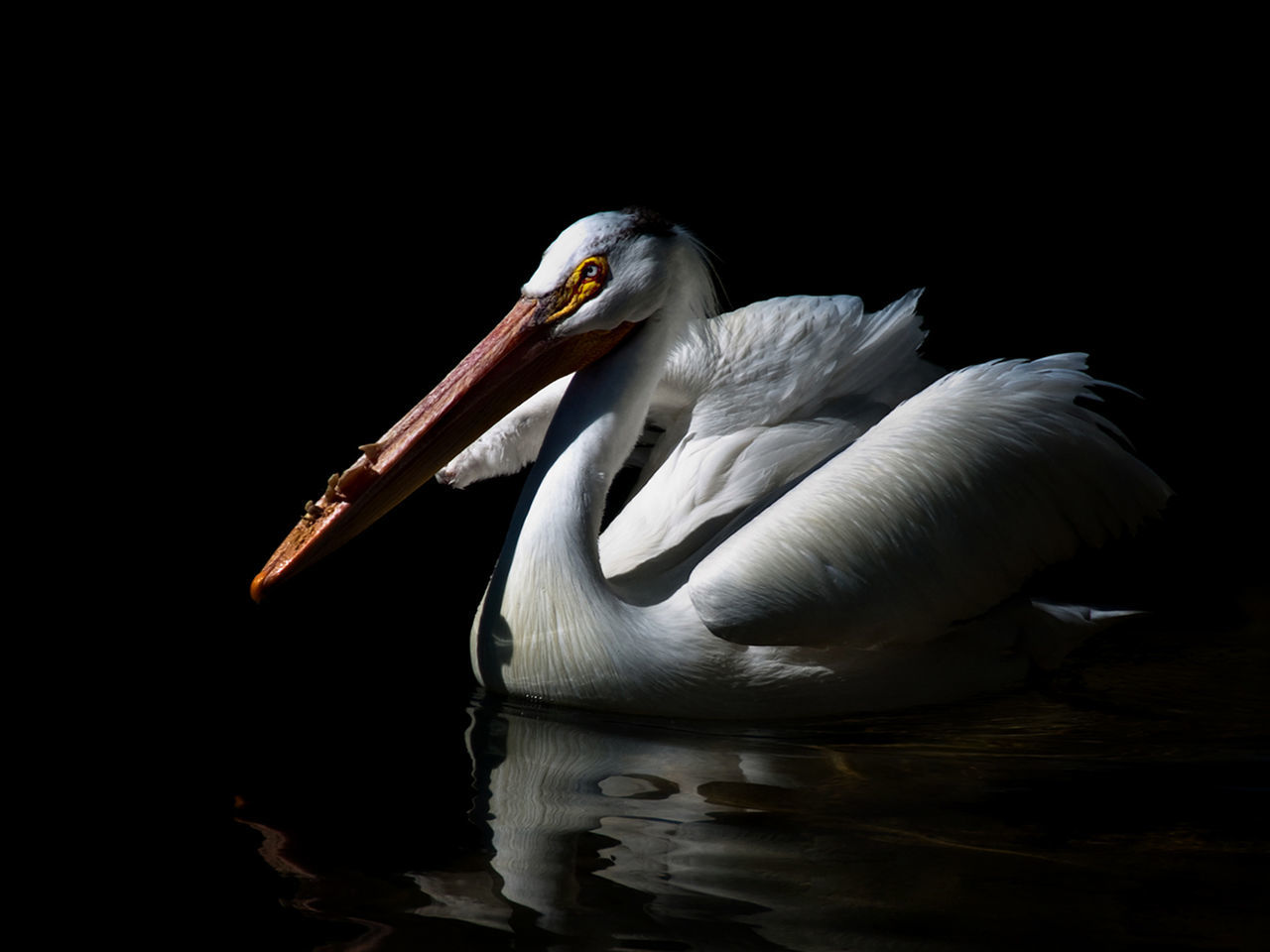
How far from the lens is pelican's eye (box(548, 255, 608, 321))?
11.5 feet

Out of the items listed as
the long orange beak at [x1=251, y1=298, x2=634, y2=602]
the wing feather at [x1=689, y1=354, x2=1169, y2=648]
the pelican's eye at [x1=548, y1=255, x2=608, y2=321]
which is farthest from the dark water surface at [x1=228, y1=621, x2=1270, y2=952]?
the pelican's eye at [x1=548, y1=255, x2=608, y2=321]

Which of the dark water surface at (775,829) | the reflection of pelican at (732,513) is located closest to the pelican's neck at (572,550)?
the reflection of pelican at (732,513)

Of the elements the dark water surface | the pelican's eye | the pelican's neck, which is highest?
the pelican's eye

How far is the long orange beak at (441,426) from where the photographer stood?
11.3 feet

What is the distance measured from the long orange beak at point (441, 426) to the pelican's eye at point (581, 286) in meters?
0.03

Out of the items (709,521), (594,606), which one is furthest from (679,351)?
(594,606)

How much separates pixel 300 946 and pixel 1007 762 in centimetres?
→ 157

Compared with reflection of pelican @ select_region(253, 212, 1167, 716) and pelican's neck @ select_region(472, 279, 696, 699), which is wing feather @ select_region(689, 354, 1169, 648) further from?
pelican's neck @ select_region(472, 279, 696, 699)

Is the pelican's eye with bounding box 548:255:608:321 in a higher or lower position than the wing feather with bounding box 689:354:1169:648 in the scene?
higher

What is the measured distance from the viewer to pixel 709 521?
12.0 feet

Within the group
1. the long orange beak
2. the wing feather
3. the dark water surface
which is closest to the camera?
the dark water surface

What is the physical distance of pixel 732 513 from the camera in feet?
12.1

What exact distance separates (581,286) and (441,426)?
47 cm

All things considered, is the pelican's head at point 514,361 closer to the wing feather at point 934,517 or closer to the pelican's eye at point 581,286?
the pelican's eye at point 581,286
